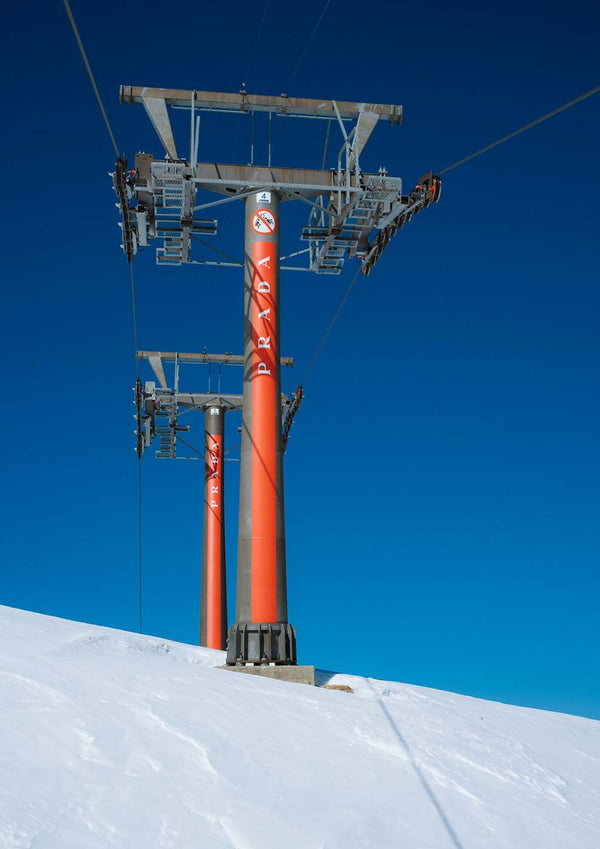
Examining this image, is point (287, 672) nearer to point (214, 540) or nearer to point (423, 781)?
point (423, 781)

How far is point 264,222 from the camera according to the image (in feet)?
62.6

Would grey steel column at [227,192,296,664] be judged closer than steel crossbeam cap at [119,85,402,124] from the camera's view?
Yes

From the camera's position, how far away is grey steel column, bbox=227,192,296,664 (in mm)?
15977

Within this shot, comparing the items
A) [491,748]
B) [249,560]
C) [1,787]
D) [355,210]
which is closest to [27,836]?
[1,787]

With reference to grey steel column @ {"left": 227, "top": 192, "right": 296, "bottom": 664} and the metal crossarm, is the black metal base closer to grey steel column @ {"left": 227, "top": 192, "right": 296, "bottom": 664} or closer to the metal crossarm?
grey steel column @ {"left": 227, "top": 192, "right": 296, "bottom": 664}

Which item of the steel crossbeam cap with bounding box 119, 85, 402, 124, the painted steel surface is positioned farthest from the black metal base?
the steel crossbeam cap with bounding box 119, 85, 402, 124

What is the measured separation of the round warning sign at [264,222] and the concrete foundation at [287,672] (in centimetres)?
→ 930

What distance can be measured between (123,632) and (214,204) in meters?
10.0

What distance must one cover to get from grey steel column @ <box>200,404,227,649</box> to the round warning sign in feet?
63.5

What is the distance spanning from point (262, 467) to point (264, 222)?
18.2 feet

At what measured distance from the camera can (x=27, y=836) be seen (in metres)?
5.88

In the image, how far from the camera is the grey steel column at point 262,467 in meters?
16.0

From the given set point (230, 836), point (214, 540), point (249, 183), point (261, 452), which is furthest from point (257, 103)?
point (214, 540)

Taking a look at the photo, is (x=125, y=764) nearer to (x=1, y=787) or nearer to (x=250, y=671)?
(x=1, y=787)
